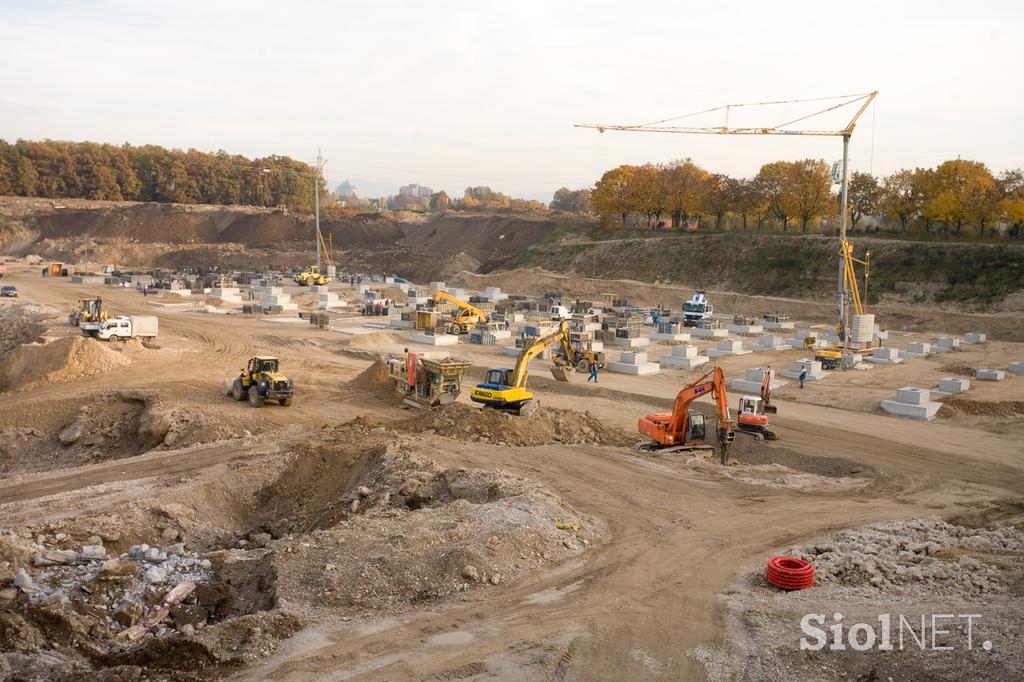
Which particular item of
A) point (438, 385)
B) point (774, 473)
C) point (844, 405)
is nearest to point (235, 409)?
point (438, 385)

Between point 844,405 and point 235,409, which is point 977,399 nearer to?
point 844,405

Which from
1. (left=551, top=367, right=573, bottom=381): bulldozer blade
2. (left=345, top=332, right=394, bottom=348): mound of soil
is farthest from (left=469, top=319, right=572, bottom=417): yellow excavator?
(left=345, top=332, right=394, bottom=348): mound of soil

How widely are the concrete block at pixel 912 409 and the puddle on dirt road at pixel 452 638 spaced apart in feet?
65.3

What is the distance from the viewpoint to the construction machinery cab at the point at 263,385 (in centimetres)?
2267

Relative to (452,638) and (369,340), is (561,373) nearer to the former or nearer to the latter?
(369,340)

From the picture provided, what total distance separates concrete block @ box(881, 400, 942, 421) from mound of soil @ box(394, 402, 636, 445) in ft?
31.3

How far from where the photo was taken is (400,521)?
41.4 feet

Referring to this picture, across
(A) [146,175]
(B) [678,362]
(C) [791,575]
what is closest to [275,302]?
(B) [678,362]

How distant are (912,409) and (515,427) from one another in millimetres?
13144

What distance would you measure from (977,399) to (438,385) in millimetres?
18120

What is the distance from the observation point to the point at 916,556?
37.1 feet

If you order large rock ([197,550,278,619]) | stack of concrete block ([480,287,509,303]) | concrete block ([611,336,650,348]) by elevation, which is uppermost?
stack of concrete block ([480,287,509,303])

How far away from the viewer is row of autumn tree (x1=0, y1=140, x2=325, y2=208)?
107 meters

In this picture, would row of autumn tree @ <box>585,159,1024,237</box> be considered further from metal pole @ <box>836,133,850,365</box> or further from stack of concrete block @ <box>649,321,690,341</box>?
stack of concrete block @ <box>649,321,690,341</box>
